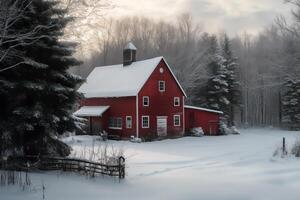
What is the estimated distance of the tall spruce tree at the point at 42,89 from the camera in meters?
15.0

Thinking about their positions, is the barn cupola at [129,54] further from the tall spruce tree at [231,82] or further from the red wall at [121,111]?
the tall spruce tree at [231,82]

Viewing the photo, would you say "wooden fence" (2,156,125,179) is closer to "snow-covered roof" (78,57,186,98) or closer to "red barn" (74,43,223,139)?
"red barn" (74,43,223,139)

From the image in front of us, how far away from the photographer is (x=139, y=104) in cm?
3509

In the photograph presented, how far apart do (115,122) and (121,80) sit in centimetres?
412

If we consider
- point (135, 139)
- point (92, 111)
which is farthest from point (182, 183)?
point (92, 111)

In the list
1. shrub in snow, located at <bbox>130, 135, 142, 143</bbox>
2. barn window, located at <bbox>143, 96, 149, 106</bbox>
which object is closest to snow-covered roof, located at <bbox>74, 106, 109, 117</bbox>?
barn window, located at <bbox>143, 96, 149, 106</bbox>

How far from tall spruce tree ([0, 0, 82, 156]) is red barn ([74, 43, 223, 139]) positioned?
1830cm

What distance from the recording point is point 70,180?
533 inches

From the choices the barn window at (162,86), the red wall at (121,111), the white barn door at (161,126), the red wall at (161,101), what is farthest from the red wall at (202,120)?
the red wall at (121,111)

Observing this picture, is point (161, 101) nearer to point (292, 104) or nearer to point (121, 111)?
point (121, 111)

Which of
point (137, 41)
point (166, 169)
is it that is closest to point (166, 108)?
point (166, 169)

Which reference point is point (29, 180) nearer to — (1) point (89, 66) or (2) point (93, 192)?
(2) point (93, 192)

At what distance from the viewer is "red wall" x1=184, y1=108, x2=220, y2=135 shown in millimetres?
Answer: 40031

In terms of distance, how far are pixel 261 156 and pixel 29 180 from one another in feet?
45.1
